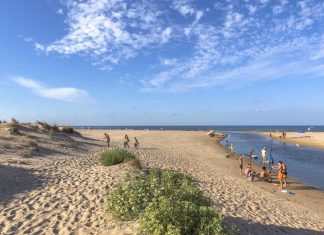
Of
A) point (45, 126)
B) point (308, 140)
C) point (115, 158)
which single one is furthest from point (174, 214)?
point (308, 140)

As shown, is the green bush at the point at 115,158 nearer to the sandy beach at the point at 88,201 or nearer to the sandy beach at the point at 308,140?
the sandy beach at the point at 88,201

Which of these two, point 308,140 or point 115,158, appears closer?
point 115,158

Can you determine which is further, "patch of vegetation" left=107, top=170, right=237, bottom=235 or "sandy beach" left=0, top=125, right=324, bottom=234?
"sandy beach" left=0, top=125, right=324, bottom=234

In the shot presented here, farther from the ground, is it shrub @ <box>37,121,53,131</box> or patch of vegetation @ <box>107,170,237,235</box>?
shrub @ <box>37,121,53,131</box>

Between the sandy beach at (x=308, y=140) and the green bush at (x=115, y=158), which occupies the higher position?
the green bush at (x=115, y=158)

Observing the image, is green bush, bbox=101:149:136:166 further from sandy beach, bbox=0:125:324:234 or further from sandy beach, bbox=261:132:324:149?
sandy beach, bbox=261:132:324:149

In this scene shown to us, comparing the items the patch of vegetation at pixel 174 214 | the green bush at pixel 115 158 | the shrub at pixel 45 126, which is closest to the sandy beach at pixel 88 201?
the patch of vegetation at pixel 174 214

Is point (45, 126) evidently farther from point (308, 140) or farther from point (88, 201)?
point (308, 140)

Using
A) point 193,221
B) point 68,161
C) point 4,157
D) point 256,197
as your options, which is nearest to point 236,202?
point 256,197

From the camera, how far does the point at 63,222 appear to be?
972cm

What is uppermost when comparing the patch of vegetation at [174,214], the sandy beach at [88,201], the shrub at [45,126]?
the shrub at [45,126]

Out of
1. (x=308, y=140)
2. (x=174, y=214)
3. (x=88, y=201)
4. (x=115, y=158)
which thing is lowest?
(x=88, y=201)

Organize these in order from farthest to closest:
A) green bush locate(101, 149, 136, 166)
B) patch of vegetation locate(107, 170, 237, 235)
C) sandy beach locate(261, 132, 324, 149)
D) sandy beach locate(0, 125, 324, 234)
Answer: sandy beach locate(261, 132, 324, 149) < green bush locate(101, 149, 136, 166) < sandy beach locate(0, 125, 324, 234) < patch of vegetation locate(107, 170, 237, 235)

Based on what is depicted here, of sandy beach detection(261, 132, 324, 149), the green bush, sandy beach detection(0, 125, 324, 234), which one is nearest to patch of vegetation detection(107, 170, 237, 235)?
sandy beach detection(0, 125, 324, 234)
